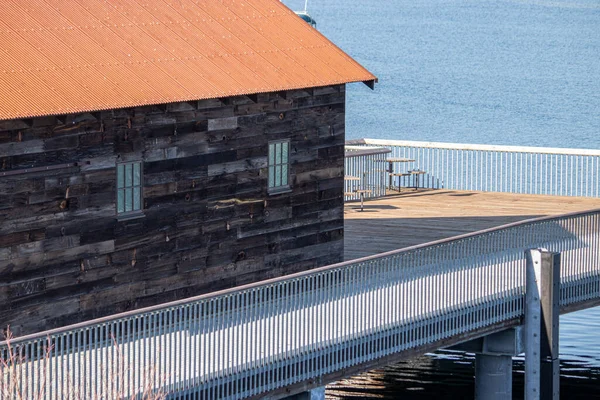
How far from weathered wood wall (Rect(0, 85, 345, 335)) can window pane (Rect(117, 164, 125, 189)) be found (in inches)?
7.1

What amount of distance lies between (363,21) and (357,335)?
142867 millimetres

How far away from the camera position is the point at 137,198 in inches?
953

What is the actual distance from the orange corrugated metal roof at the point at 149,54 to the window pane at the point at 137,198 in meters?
1.44

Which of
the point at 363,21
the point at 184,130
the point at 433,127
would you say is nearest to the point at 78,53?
the point at 184,130

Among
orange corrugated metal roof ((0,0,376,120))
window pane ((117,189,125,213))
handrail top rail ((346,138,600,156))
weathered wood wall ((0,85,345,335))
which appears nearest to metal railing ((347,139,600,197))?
handrail top rail ((346,138,600,156))

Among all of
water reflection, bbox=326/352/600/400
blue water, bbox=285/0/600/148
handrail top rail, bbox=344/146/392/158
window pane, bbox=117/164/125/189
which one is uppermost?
blue water, bbox=285/0/600/148

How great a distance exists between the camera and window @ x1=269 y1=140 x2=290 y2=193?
2689 centimetres

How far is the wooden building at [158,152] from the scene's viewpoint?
22.5 m

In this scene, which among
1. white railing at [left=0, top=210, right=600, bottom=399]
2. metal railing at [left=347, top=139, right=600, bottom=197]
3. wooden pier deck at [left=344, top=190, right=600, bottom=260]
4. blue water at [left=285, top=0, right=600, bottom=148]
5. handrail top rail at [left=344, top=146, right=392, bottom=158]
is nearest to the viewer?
white railing at [left=0, top=210, right=600, bottom=399]

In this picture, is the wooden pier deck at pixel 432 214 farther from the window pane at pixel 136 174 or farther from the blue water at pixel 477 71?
the blue water at pixel 477 71

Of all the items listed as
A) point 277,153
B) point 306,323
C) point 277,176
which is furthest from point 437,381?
point 306,323

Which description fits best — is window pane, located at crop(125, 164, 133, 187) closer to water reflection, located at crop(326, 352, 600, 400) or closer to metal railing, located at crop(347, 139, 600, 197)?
water reflection, located at crop(326, 352, 600, 400)

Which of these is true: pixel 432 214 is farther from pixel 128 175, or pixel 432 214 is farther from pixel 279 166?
pixel 128 175

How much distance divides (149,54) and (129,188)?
260 cm
